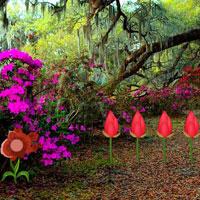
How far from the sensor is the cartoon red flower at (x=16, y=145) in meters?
3.72

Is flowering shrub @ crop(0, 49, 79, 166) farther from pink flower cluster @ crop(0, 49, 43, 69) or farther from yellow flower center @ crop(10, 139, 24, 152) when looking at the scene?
yellow flower center @ crop(10, 139, 24, 152)

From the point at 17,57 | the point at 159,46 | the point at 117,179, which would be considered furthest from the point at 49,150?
the point at 159,46

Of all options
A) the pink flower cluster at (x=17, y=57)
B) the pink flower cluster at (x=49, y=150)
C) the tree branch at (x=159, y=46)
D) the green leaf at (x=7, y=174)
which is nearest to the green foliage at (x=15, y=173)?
the green leaf at (x=7, y=174)

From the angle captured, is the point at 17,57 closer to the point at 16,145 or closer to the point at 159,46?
the point at 16,145

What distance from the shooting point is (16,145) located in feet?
12.5

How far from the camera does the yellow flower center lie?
376 centimetres

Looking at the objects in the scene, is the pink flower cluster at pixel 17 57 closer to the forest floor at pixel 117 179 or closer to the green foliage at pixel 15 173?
the green foliage at pixel 15 173

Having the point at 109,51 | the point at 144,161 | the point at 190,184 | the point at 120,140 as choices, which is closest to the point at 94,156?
the point at 144,161

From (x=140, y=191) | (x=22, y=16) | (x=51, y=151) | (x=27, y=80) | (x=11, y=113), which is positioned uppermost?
(x=22, y=16)

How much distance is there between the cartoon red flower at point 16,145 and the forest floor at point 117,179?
1.18 feet

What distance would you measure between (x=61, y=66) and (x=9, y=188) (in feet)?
8.61

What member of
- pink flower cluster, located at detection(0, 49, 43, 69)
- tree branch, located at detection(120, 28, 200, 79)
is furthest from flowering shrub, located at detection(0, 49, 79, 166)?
tree branch, located at detection(120, 28, 200, 79)

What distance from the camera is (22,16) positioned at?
18.7 metres

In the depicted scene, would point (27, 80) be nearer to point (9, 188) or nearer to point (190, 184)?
point (9, 188)
